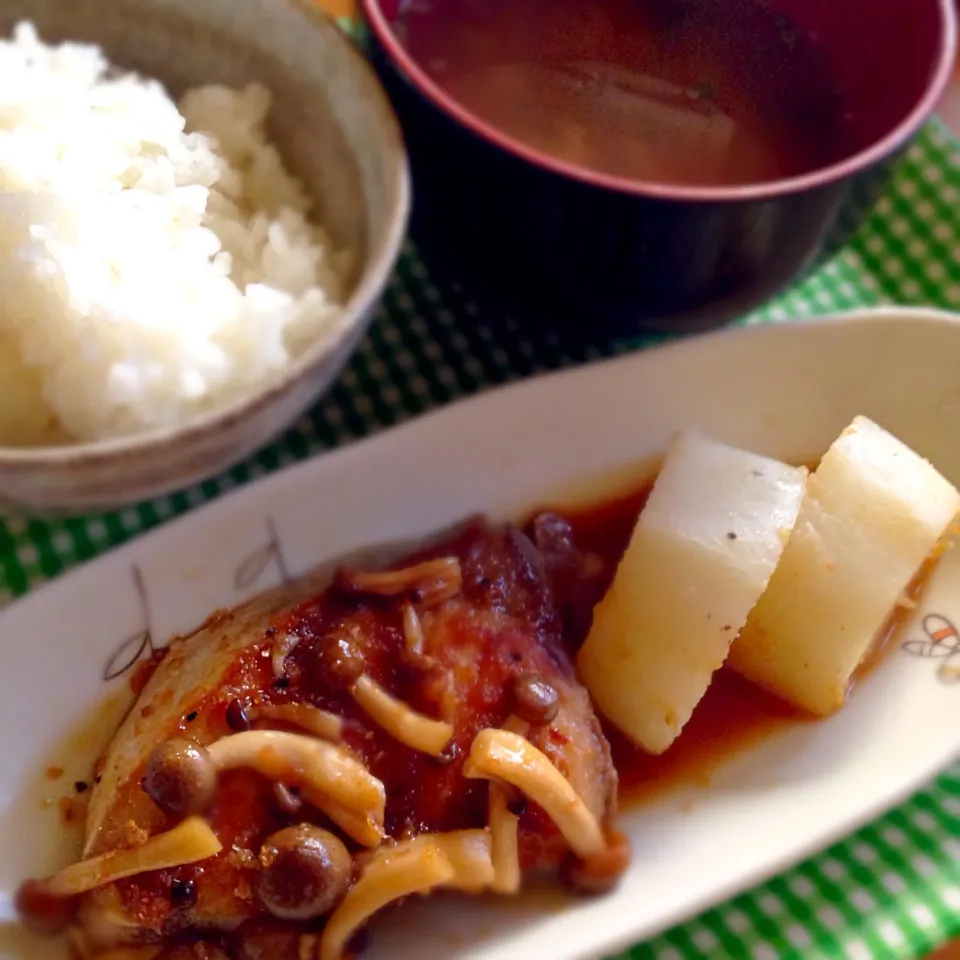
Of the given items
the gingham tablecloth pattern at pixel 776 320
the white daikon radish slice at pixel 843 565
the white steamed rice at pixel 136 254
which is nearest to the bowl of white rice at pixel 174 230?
the white steamed rice at pixel 136 254

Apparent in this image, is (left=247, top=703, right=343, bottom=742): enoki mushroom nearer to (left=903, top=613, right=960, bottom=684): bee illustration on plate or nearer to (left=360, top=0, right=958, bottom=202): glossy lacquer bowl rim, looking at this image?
(left=360, top=0, right=958, bottom=202): glossy lacquer bowl rim

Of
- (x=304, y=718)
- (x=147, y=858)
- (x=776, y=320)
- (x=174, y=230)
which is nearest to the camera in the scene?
(x=147, y=858)

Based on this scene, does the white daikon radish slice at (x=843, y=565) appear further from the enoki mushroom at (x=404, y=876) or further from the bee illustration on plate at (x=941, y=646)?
the enoki mushroom at (x=404, y=876)

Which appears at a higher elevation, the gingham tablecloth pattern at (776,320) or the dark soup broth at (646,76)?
the dark soup broth at (646,76)

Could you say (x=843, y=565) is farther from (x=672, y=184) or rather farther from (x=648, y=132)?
(x=648, y=132)

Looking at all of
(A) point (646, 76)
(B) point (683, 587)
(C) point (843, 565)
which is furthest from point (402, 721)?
(A) point (646, 76)
